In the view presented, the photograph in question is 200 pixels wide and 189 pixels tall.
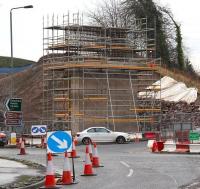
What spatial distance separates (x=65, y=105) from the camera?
50344mm

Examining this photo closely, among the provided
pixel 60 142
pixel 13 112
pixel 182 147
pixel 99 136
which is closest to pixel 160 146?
pixel 182 147

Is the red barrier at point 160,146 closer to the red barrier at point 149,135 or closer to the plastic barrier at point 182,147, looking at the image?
the plastic barrier at point 182,147

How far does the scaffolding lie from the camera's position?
163 ft

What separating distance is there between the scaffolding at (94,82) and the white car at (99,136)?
6214 millimetres

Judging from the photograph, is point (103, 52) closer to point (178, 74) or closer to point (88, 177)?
point (178, 74)

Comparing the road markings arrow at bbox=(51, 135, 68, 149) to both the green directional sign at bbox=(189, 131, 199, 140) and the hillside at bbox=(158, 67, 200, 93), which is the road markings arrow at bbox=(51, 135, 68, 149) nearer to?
the green directional sign at bbox=(189, 131, 199, 140)

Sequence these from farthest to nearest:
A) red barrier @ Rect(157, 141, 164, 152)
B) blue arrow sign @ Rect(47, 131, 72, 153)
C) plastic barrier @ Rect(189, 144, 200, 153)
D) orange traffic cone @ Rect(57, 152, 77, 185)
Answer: red barrier @ Rect(157, 141, 164, 152)
plastic barrier @ Rect(189, 144, 200, 153)
blue arrow sign @ Rect(47, 131, 72, 153)
orange traffic cone @ Rect(57, 152, 77, 185)

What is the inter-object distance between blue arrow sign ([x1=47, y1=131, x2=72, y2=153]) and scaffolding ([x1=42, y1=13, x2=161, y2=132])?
3116 centimetres

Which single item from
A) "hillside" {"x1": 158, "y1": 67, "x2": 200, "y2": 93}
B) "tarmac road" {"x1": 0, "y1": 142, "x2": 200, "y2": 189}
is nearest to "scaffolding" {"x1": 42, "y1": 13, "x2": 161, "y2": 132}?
"hillside" {"x1": 158, "y1": 67, "x2": 200, "y2": 93}

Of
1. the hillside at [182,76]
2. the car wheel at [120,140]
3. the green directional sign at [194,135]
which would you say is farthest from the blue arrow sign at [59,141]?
the hillside at [182,76]

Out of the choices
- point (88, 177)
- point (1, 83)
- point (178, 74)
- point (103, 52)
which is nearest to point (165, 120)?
point (103, 52)

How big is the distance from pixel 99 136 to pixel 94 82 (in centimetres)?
865

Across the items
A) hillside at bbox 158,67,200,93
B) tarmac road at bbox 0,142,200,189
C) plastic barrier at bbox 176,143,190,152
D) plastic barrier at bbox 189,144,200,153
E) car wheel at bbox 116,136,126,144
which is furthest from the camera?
hillside at bbox 158,67,200,93

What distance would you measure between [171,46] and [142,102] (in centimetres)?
2607
